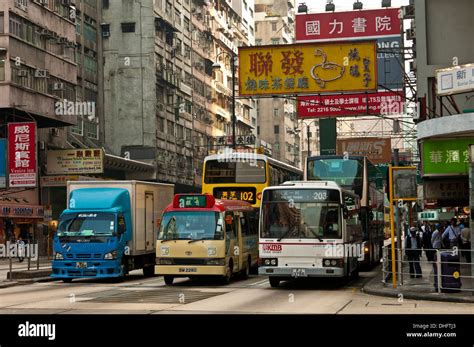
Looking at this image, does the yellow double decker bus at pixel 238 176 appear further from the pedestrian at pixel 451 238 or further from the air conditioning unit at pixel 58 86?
the air conditioning unit at pixel 58 86

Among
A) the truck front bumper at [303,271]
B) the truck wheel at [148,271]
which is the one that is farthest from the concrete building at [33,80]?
the truck front bumper at [303,271]

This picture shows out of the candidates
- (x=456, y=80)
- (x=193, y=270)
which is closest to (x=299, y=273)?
(x=193, y=270)

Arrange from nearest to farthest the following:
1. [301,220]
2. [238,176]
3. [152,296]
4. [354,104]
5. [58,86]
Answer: [152,296], [301,220], [238,176], [354,104], [58,86]

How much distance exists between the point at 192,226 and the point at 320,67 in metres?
8.10

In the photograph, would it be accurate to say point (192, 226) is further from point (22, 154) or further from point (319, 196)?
point (22, 154)

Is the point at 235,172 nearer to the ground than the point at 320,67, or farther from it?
nearer to the ground

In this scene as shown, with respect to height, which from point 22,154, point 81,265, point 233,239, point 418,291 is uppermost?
point 22,154

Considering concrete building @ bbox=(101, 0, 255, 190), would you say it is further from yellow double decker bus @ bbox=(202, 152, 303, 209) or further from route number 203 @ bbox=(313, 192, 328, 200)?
route number 203 @ bbox=(313, 192, 328, 200)

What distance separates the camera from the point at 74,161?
51625 millimetres

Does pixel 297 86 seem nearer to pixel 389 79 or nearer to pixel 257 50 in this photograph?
pixel 257 50

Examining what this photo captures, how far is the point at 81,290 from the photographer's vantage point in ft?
76.2

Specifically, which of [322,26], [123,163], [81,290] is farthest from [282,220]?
[123,163]

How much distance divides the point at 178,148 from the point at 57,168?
76.0 feet

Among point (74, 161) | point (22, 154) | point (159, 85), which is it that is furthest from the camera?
point (159, 85)
